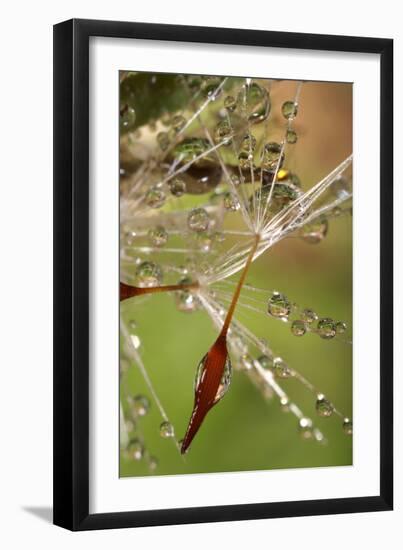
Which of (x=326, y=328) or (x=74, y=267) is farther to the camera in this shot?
(x=326, y=328)

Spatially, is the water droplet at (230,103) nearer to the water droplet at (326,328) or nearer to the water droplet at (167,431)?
the water droplet at (326,328)

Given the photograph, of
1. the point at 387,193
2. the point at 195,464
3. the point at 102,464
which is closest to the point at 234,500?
the point at 195,464

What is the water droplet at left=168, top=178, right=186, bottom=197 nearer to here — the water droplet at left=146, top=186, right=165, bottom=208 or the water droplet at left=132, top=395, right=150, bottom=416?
the water droplet at left=146, top=186, right=165, bottom=208

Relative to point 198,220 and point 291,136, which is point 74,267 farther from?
point 291,136

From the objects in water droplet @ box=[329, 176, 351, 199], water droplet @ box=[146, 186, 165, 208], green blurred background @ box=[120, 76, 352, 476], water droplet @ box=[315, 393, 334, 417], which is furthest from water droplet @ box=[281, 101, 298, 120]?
water droplet @ box=[315, 393, 334, 417]

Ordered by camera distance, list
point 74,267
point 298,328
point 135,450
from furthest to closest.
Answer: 1. point 298,328
2. point 135,450
3. point 74,267

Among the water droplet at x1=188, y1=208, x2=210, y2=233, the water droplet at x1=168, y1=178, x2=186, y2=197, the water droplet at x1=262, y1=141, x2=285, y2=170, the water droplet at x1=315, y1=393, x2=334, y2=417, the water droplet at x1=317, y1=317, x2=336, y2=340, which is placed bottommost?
the water droplet at x1=315, y1=393, x2=334, y2=417

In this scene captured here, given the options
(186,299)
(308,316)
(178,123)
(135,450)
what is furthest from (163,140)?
(135,450)

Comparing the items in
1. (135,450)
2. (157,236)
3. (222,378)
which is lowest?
(135,450)
